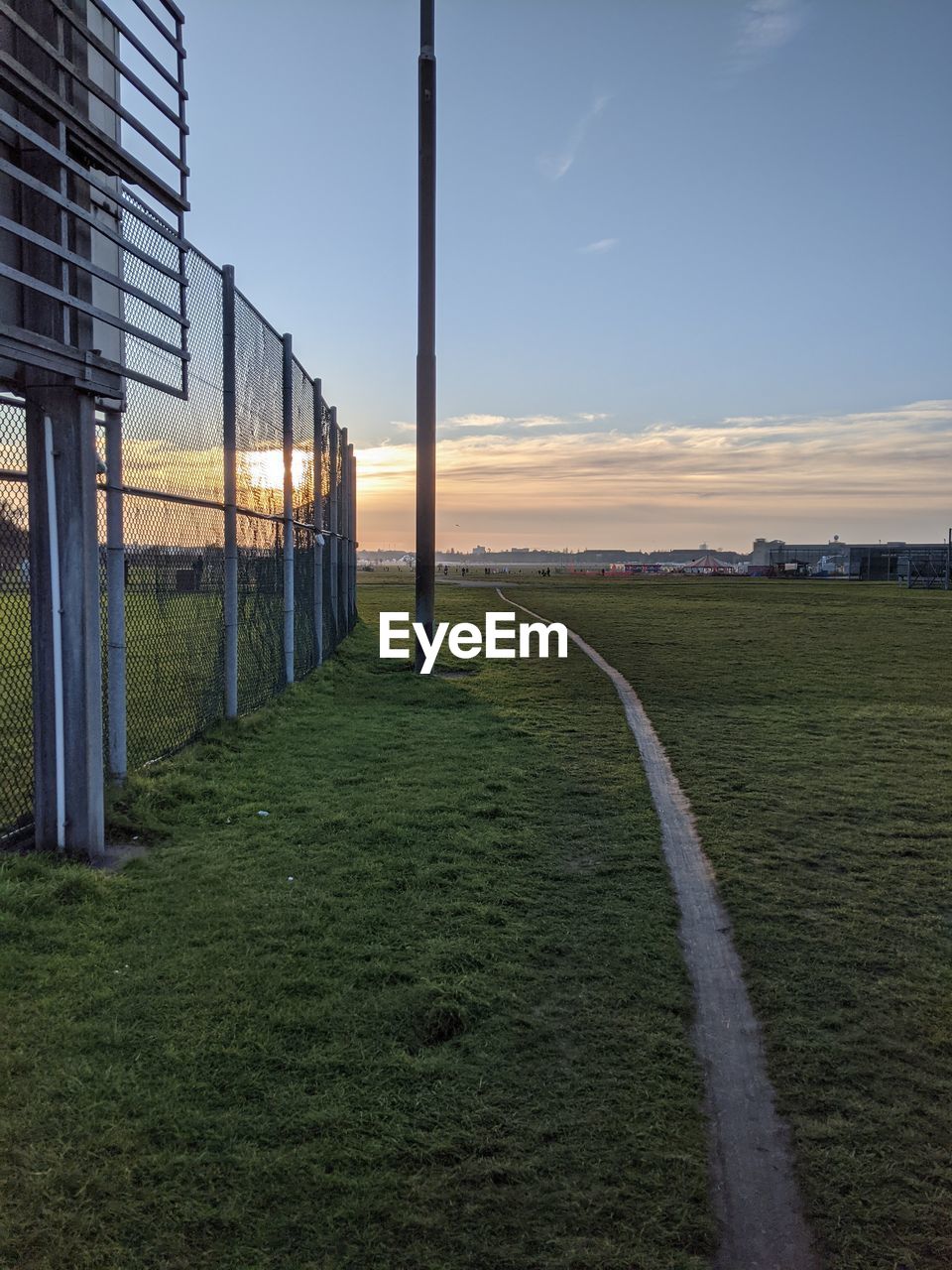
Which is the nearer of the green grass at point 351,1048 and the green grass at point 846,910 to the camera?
the green grass at point 351,1048

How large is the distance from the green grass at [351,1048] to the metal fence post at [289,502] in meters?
4.61

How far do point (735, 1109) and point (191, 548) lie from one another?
20.9 feet

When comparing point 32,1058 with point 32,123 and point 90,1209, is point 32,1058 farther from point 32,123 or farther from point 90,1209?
point 32,123

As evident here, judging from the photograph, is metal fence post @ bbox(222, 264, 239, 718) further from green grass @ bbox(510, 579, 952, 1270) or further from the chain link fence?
green grass @ bbox(510, 579, 952, 1270)

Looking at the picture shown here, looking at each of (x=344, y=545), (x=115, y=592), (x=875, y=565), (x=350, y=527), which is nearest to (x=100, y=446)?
(x=115, y=592)

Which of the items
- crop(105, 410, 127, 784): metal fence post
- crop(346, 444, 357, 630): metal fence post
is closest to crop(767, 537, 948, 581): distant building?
crop(346, 444, 357, 630): metal fence post

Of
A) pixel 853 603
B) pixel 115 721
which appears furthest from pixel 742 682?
pixel 853 603

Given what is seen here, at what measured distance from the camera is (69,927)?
420 centimetres

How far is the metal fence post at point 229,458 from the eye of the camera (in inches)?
323

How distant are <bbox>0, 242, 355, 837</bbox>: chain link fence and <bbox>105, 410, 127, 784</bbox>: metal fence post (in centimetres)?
1

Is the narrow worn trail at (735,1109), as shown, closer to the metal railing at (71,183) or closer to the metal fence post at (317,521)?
the metal railing at (71,183)

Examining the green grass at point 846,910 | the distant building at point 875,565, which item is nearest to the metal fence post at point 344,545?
the green grass at point 846,910

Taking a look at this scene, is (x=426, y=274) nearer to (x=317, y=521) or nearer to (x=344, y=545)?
(x=317, y=521)

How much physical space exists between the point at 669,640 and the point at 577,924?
52.5 ft
